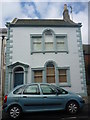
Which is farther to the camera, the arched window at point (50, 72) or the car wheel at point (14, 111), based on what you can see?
the arched window at point (50, 72)

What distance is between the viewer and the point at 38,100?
20.3 ft

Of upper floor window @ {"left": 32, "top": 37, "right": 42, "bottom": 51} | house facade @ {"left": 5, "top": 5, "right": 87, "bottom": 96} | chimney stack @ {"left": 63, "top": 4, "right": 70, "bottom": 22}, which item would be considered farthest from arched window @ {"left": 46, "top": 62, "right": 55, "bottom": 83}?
chimney stack @ {"left": 63, "top": 4, "right": 70, "bottom": 22}

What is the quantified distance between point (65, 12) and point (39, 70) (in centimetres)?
876

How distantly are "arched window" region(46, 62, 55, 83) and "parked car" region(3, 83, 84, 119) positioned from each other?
5.86 meters

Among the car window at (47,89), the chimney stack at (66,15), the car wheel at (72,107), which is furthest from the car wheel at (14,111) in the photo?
the chimney stack at (66,15)

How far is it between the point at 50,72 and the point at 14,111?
23.4 ft

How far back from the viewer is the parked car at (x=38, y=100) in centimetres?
603

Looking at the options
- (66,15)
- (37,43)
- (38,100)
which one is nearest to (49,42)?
(37,43)

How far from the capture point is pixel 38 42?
13.4 m

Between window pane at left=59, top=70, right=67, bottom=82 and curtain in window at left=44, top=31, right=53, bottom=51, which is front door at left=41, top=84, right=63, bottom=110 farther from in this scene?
curtain in window at left=44, top=31, right=53, bottom=51

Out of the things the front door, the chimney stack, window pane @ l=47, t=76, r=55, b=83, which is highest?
the chimney stack

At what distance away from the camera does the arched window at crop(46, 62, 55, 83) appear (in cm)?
1259

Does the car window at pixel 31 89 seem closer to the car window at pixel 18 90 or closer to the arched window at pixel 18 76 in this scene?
the car window at pixel 18 90

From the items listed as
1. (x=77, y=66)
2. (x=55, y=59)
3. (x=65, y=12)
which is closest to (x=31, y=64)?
(x=55, y=59)
